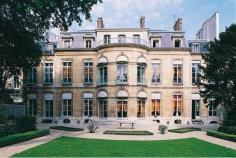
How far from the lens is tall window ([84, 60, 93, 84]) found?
40844 millimetres

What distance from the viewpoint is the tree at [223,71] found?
26.4m

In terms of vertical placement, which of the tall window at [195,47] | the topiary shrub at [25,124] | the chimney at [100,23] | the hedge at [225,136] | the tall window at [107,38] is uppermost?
the chimney at [100,23]

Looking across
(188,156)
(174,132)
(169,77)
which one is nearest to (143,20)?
(169,77)

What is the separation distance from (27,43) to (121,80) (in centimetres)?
1741

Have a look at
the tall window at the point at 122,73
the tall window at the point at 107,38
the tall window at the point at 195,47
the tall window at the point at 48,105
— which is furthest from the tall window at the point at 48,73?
the tall window at the point at 195,47

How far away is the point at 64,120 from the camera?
4069 cm

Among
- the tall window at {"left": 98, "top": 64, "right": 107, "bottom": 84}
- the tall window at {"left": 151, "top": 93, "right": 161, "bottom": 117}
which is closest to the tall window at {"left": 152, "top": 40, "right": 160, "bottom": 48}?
the tall window at {"left": 151, "top": 93, "right": 161, "bottom": 117}

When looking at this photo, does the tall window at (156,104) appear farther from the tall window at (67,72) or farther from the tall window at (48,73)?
the tall window at (48,73)

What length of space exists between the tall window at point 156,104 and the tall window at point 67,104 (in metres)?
10.4

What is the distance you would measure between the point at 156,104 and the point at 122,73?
6198 millimetres

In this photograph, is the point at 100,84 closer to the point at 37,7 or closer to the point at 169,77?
the point at 169,77

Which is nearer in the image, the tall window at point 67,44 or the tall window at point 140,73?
the tall window at point 140,73

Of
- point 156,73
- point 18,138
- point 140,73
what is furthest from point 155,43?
point 18,138

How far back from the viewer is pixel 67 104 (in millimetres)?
40969
